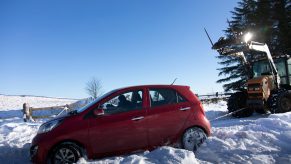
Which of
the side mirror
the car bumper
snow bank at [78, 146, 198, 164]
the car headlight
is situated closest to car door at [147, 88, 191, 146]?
snow bank at [78, 146, 198, 164]

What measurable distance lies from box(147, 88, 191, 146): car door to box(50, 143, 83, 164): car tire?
1.63 m

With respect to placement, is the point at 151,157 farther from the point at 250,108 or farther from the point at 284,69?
the point at 284,69

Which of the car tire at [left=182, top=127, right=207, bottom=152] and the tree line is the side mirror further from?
the tree line

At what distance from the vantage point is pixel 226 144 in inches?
270

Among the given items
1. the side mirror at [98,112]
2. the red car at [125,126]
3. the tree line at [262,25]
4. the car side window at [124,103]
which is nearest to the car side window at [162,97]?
the red car at [125,126]

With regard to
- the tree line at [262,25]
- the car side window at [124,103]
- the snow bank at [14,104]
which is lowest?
the car side window at [124,103]

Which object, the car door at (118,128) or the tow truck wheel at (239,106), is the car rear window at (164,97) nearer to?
the car door at (118,128)

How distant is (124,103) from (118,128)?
1.98 ft

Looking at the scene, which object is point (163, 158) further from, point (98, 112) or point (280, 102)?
point (280, 102)

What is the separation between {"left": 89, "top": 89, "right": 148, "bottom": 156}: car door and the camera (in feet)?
22.4

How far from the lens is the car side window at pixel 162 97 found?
744cm

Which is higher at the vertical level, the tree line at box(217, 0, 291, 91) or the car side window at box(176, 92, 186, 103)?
the tree line at box(217, 0, 291, 91)

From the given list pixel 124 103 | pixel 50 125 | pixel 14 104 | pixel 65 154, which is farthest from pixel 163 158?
pixel 14 104

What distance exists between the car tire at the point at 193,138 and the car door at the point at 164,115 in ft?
0.69
